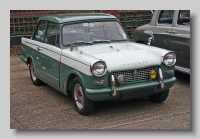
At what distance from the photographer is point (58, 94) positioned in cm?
692

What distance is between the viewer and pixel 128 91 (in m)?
5.37

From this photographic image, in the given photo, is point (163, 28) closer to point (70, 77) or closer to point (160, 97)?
point (160, 97)

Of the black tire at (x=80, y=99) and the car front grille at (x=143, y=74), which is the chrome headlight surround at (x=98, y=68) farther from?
the car front grille at (x=143, y=74)

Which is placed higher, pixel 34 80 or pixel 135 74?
pixel 135 74

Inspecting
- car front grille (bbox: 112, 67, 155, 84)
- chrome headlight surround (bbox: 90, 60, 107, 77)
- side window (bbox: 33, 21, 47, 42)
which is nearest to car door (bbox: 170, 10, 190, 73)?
car front grille (bbox: 112, 67, 155, 84)

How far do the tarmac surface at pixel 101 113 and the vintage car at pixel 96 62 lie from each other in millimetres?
254

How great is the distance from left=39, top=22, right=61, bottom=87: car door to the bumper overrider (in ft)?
4.01

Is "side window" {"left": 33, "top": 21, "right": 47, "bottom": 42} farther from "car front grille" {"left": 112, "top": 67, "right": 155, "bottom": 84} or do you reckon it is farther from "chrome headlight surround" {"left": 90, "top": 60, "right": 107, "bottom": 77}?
"car front grille" {"left": 112, "top": 67, "right": 155, "bottom": 84}

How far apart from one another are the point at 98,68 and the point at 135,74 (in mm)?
642

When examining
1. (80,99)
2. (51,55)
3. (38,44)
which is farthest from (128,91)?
(38,44)

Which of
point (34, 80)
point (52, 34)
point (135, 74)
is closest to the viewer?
point (135, 74)

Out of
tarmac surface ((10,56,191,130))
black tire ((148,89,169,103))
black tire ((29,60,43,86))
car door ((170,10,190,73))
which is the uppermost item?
car door ((170,10,190,73))

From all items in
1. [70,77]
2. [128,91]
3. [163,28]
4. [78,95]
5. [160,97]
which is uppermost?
[163,28]

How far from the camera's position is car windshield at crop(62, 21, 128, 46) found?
20.6 feet
